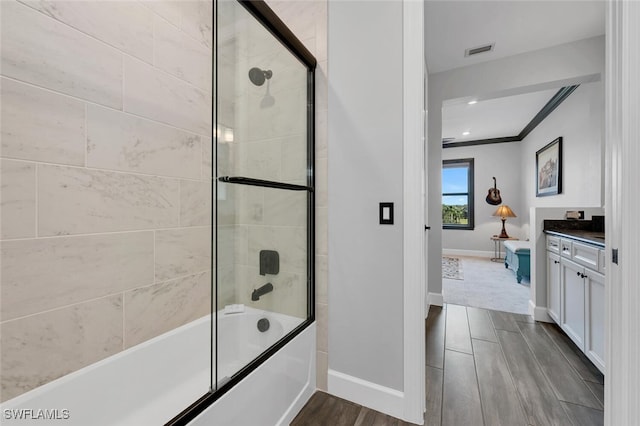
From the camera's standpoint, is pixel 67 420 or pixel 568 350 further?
pixel 568 350

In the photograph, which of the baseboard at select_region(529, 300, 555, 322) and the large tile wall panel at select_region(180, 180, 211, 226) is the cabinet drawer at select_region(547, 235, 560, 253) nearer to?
the baseboard at select_region(529, 300, 555, 322)

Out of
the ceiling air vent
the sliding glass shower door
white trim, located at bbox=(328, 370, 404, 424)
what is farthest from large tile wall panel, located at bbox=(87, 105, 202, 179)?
the ceiling air vent

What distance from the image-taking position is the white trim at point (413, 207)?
1.37m

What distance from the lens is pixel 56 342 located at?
3.40 ft

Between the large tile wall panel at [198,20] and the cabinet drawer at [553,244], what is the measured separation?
307 cm

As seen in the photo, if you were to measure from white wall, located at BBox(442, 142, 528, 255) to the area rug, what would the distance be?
0.68m

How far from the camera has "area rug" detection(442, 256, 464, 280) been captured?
4352 millimetres

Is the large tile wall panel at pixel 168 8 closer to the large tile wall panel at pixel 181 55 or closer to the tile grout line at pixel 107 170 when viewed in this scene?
the large tile wall panel at pixel 181 55

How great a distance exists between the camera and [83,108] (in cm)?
110

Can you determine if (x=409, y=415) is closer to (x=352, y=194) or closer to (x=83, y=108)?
(x=352, y=194)

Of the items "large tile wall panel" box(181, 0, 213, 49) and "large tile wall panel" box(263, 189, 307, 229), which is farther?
"large tile wall panel" box(181, 0, 213, 49)

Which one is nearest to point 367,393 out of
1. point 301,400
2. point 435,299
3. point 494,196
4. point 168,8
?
point 301,400

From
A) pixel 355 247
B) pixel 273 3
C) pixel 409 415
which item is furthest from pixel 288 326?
pixel 273 3

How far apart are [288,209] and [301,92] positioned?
702mm
